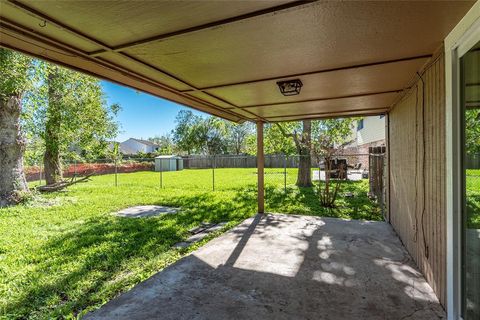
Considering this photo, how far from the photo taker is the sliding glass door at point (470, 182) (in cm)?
→ 177

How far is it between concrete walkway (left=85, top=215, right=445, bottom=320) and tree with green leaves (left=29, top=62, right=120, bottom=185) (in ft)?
24.3

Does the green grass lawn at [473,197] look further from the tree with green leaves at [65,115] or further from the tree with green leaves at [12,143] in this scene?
the tree with green leaves at [65,115]

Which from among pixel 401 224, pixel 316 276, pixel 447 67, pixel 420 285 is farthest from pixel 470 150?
pixel 401 224

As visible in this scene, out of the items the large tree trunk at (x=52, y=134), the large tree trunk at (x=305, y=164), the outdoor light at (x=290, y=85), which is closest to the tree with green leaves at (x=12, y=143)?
the large tree trunk at (x=52, y=134)

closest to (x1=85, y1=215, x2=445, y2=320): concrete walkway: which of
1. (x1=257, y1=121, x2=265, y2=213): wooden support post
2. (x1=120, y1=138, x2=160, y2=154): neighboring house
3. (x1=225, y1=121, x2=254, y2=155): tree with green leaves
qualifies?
(x1=257, y1=121, x2=265, y2=213): wooden support post

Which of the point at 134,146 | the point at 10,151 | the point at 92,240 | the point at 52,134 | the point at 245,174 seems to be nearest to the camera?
the point at 92,240

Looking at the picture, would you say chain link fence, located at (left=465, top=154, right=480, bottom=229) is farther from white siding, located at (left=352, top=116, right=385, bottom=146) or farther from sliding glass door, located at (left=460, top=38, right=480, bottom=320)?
white siding, located at (left=352, top=116, right=385, bottom=146)

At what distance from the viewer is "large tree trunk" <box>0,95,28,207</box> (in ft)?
23.0

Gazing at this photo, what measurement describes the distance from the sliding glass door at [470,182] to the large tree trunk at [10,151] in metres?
9.15

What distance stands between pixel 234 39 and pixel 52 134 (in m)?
10.0

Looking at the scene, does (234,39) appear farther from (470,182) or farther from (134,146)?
(134,146)

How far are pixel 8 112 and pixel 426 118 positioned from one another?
9066 millimetres

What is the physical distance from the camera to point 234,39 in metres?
1.91

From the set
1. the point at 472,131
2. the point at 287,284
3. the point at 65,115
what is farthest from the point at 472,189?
the point at 65,115
